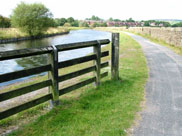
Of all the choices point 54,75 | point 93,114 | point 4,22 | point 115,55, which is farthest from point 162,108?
point 4,22

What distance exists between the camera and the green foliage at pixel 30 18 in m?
52.7

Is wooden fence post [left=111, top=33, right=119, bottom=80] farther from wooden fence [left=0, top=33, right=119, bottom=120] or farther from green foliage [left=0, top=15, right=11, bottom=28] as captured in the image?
green foliage [left=0, top=15, right=11, bottom=28]

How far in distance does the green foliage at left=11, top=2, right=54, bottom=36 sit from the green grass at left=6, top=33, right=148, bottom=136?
Answer: 49643mm

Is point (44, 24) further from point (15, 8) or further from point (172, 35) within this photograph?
point (172, 35)

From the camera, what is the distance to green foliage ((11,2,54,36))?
52.7m

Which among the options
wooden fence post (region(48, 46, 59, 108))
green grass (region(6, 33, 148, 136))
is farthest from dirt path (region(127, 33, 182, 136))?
wooden fence post (region(48, 46, 59, 108))

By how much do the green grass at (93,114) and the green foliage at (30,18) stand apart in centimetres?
4964

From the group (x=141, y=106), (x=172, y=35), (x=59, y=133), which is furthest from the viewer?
(x=172, y=35)

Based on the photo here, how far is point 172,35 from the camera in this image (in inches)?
888

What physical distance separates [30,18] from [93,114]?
5376 cm

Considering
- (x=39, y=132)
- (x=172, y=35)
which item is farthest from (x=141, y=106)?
(x=172, y=35)

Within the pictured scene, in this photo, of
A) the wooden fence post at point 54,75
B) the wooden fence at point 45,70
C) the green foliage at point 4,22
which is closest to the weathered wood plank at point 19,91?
the wooden fence at point 45,70

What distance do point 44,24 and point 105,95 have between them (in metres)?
55.7

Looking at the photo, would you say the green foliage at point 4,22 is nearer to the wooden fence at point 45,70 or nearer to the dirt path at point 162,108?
the dirt path at point 162,108
